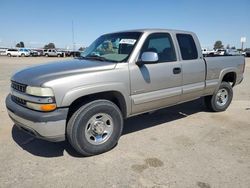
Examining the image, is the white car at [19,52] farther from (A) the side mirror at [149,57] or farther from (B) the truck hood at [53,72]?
(A) the side mirror at [149,57]

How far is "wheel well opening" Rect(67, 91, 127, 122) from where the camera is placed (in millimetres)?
3760

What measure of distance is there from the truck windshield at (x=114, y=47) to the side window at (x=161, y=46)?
0.23 metres

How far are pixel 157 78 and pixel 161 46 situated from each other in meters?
0.71

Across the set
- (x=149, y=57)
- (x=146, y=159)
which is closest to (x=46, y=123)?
(x=146, y=159)

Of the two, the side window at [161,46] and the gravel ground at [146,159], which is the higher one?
the side window at [161,46]

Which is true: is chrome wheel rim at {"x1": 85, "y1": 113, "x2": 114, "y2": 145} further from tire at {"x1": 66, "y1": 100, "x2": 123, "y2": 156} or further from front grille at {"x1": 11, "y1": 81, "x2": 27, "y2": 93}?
front grille at {"x1": 11, "y1": 81, "x2": 27, "y2": 93}

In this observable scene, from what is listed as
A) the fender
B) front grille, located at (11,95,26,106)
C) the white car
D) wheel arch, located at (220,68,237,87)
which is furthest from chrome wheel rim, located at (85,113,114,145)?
the white car

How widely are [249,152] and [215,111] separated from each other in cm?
239

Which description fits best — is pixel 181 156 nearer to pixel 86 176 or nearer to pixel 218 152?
pixel 218 152

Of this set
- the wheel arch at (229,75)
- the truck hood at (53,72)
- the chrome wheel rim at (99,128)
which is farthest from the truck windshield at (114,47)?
the wheel arch at (229,75)

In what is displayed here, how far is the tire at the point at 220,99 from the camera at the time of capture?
6.18m

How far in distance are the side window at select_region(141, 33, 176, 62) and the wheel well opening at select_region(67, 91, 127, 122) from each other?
0.98 m

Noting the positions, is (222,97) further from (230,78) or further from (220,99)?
(230,78)

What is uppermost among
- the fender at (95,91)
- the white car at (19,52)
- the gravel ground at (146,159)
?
the white car at (19,52)
